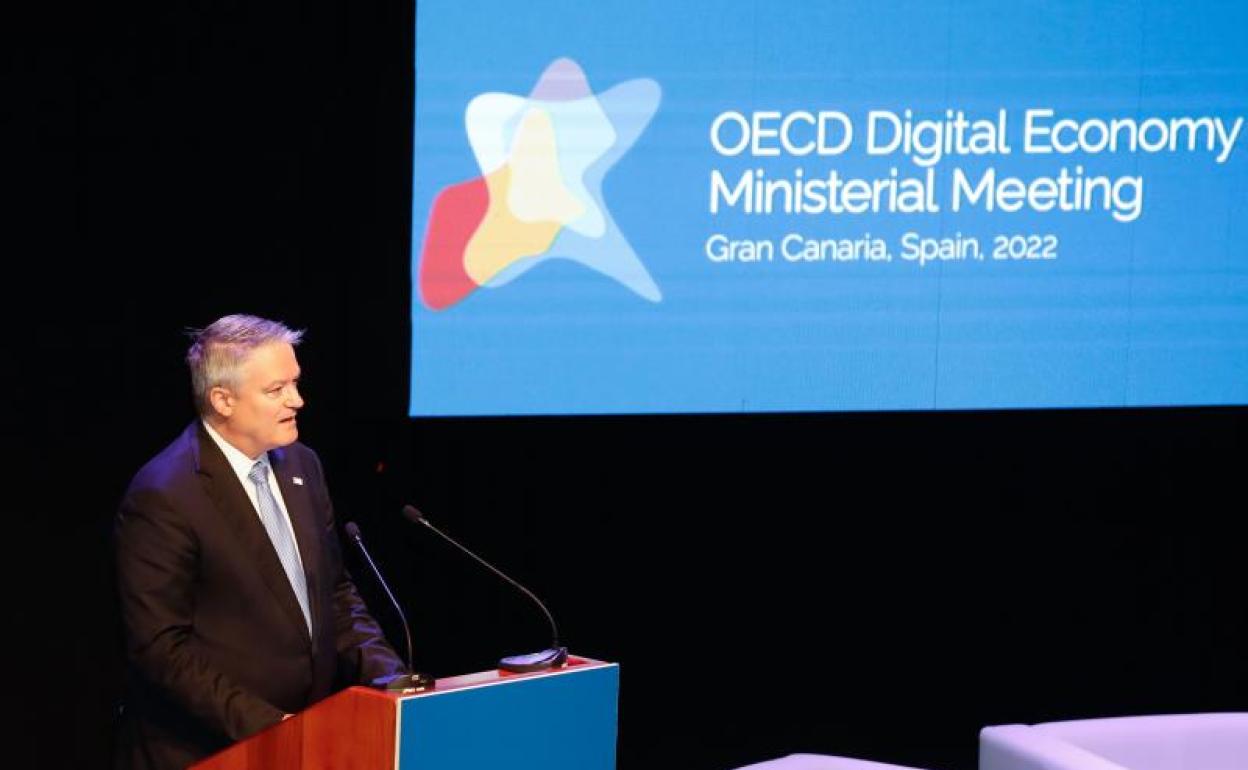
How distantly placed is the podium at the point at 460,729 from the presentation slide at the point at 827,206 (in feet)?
7.34

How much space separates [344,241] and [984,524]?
233 centimetres

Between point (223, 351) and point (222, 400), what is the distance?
0.09 metres

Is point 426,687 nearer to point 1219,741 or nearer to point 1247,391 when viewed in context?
point 1219,741

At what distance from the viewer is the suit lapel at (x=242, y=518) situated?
11.0 feet

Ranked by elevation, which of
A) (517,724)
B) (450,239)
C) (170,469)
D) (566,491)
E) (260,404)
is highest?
(450,239)

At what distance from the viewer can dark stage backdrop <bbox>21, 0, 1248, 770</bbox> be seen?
189 inches

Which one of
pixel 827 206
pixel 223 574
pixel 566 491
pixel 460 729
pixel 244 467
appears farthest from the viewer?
pixel 566 491

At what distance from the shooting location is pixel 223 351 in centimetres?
338

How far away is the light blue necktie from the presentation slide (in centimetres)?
162

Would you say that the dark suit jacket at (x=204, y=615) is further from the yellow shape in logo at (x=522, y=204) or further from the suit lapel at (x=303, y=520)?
the yellow shape in logo at (x=522, y=204)

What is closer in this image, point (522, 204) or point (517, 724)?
point (517, 724)

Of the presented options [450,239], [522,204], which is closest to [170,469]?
[450,239]

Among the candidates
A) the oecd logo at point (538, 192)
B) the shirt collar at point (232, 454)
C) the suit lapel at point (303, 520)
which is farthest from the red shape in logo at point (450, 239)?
the shirt collar at point (232, 454)

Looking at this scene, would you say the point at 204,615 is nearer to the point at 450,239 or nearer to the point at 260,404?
the point at 260,404
